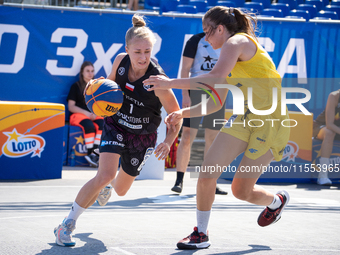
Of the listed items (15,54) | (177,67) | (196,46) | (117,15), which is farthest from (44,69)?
(196,46)

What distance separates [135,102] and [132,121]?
178 mm

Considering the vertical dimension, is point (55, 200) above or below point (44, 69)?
below

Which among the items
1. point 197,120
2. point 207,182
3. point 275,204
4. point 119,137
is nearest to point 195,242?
point 207,182

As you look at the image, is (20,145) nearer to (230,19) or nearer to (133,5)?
(230,19)

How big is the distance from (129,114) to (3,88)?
498cm

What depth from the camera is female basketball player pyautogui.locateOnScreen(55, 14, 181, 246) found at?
3.71m

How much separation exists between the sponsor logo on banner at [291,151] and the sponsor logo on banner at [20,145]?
153 inches

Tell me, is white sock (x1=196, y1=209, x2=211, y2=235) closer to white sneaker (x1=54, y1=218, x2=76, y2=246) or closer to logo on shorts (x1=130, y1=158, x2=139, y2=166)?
logo on shorts (x1=130, y1=158, x2=139, y2=166)

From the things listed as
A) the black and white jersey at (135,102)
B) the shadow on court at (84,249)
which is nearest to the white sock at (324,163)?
the black and white jersey at (135,102)

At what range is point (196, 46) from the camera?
609 cm

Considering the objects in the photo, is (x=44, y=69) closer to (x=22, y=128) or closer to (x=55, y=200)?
(x=22, y=128)

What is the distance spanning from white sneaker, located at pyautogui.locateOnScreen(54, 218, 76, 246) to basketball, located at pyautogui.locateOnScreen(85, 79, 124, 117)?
954mm

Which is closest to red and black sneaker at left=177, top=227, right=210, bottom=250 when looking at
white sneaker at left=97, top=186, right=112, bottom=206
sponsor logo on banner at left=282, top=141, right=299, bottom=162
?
white sneaker at left=97, top=186, right=112, bottom=206

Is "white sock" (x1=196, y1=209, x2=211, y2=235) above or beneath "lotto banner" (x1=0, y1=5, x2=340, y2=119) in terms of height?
beneath
